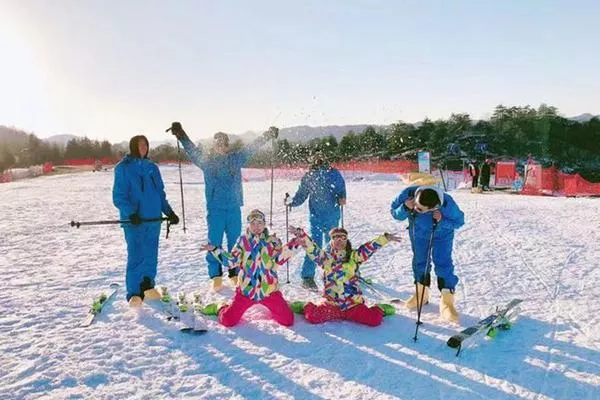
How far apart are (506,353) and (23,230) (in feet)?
39.6

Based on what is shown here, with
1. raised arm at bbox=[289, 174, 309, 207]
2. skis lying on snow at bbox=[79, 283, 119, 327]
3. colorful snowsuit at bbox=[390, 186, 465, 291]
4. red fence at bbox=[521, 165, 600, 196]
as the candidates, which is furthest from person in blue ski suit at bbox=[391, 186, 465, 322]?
red fence at bbox=[521, 165, 600, 196]

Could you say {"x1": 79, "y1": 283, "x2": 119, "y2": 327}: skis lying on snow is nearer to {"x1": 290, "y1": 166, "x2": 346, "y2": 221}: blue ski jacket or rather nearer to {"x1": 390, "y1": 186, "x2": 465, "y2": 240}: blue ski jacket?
{"x1": 290, "y1": 166, "x2": 346, "y2": 221}: blue ski jacket

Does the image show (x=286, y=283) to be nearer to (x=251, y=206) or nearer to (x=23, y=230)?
(x=23, y=230)

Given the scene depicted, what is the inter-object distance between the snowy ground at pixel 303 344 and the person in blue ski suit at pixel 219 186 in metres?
0.83

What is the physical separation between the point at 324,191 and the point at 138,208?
247 cm

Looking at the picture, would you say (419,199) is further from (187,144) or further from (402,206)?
(187,144)

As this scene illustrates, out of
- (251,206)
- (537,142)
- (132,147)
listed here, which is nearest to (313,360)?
(132,147)

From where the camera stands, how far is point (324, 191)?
271 inches

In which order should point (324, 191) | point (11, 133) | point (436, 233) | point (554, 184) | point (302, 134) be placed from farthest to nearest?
point (11, 133), point (302, 134), point (554, 184), point (324, 191), point (436, 233)

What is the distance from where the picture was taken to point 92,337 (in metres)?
5.07

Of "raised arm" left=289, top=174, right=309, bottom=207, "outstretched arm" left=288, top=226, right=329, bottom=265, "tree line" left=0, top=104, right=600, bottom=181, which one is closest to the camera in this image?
"outstretched arm" left=288, top=226, right=329, bottom=265

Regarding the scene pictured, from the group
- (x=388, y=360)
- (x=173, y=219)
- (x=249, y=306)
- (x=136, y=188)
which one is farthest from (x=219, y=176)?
(x=388, y=360)

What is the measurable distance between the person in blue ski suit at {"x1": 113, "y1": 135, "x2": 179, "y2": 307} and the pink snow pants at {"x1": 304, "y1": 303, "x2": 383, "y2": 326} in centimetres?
195

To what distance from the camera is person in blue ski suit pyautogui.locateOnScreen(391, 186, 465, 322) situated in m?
5.31
